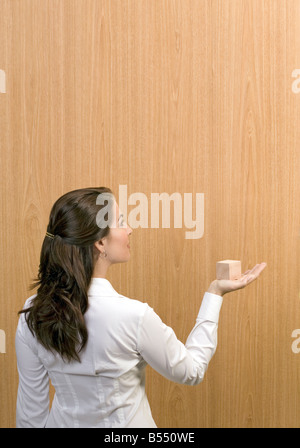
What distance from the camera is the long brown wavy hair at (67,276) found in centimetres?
106

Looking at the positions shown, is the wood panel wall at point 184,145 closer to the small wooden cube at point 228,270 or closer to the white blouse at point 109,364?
the small wooden cube at point 228,270

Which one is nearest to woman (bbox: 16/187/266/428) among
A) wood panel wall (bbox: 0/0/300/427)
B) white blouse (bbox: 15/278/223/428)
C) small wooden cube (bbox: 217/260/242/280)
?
white blouse (bbox: 15/278/223/428)

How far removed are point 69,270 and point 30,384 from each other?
13.3 inches

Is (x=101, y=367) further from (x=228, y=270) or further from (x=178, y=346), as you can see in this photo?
(x=228, y=270)

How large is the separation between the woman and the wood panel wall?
711mm

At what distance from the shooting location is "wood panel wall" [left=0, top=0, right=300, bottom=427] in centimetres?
183

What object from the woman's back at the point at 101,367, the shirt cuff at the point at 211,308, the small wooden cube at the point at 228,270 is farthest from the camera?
the small wooden cube at the point at 228,270

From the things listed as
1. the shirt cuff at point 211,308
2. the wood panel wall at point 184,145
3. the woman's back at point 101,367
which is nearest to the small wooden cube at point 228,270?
the shirt cuff at point 211,308

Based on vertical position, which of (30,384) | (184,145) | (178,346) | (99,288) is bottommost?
(30,384)

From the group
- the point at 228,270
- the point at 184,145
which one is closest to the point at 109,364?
the point at 228,270

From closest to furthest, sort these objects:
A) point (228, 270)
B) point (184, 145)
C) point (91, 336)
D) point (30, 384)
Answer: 1. point (91, 336)
2. point (30, 384)
3. point (228, 270)
4. point (184, 145)

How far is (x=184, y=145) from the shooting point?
1845 millimetres

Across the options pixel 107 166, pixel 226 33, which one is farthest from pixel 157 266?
pixel 226 33
